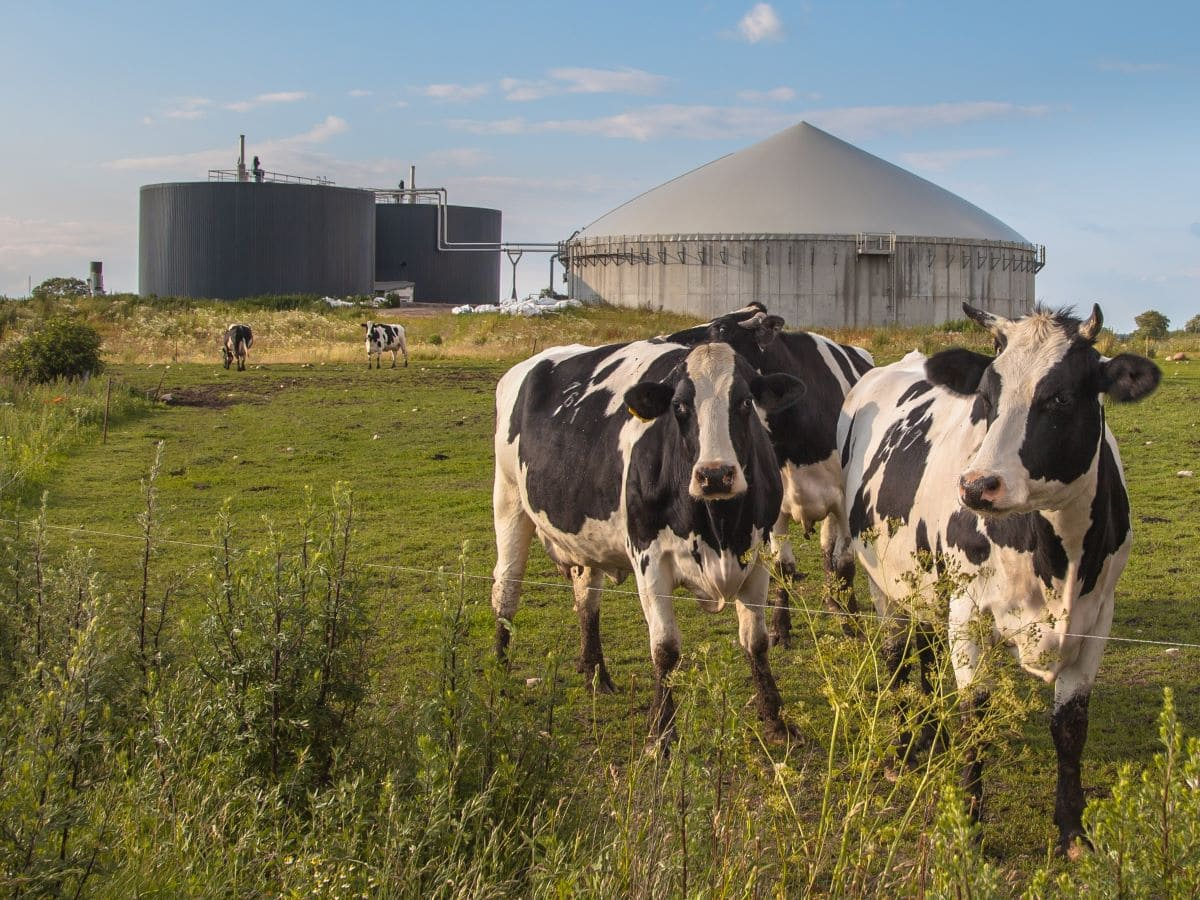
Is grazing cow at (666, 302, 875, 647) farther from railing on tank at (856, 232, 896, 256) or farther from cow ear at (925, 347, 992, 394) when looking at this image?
railing on tank at (856, 232, 896, 256)

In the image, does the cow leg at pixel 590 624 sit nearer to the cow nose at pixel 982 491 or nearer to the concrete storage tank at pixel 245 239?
the cow nose at pixel 982 491

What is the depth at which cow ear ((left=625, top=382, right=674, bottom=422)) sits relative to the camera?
6285mm

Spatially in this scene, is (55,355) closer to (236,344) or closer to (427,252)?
(236,344)

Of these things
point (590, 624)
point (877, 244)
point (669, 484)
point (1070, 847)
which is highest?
point (877, 244)

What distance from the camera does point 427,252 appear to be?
66.8m

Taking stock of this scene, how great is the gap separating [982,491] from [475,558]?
6558mm

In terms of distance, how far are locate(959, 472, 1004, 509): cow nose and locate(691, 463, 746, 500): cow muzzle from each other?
1.40 metres

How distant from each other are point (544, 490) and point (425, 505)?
6011 millimetres

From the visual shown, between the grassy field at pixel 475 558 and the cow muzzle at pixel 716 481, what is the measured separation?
0.66 m

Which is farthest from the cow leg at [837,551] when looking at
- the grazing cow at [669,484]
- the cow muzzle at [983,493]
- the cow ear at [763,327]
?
the cow muzzle at [983,493]

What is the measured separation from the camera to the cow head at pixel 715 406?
230 inches

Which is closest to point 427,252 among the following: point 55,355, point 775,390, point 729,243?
point 729,243

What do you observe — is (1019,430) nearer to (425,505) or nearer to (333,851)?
(333,851)

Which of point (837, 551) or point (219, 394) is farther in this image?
point (219, 394)
